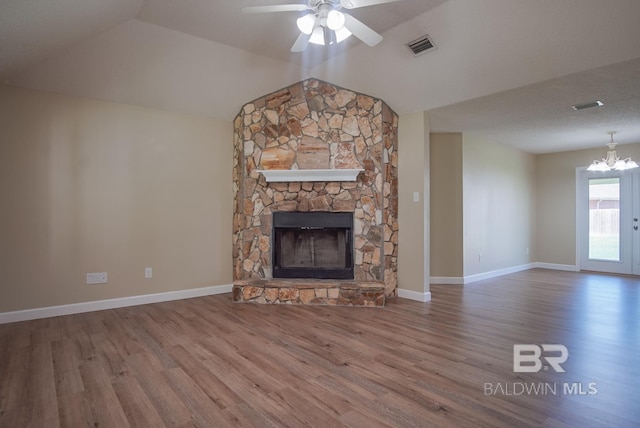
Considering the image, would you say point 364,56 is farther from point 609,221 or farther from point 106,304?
point 609,221

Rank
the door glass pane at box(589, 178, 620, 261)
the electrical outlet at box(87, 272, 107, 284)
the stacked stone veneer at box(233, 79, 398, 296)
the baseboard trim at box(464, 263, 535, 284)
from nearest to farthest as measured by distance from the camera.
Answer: the electrical outlet at box(87, 272, 107, 284)
the stacked stone veneer at box(233, 79, 398, 296)
the baseboard trim at box(464, 263, 535, 284)
the door glass pane at box(589, 178, 620, 261)

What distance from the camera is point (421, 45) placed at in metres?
3.41

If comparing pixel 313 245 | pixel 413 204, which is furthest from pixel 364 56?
pixel 313 245

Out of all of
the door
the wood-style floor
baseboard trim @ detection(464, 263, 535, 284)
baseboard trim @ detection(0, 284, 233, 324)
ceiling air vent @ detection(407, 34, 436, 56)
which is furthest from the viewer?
the door

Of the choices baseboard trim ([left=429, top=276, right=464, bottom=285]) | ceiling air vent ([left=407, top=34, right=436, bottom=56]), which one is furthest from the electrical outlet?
baseboard trim ([left=429, top=276, right=464, bottom=285])

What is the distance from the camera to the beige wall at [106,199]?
355 centimetres

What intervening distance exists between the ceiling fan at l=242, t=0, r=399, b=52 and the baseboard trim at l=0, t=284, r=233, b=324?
3428 mm

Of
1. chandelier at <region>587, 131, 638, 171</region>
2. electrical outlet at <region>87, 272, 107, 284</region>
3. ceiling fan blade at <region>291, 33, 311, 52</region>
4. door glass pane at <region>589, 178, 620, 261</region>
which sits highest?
ceiling fan blade at <region>291, 33, 311, 52</region>

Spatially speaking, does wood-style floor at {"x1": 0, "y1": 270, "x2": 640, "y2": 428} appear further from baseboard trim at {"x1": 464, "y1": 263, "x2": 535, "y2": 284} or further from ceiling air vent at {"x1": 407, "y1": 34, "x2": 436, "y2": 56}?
ceiling air vent at {"x1": 407, "y1": 34, "x2": 436, "y2": 56}

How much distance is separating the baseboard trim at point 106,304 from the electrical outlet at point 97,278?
9.0 inches

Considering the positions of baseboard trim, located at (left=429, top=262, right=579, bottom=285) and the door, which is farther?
the door

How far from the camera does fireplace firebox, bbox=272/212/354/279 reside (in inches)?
178

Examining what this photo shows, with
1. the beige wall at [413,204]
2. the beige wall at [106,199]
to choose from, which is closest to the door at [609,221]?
the beige wall at [413,204]

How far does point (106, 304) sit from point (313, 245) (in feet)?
8.58
